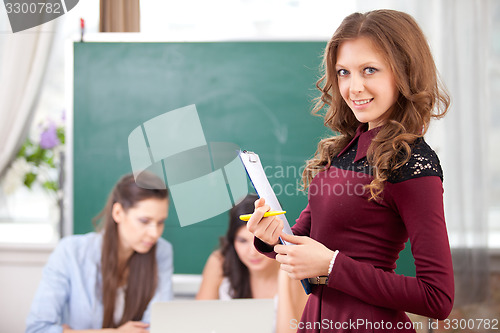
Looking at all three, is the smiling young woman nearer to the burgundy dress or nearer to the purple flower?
the burgundy dress

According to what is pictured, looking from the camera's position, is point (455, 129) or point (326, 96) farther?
point (455, 129)

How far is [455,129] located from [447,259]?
162 centimetres

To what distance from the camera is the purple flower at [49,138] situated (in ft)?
7.74

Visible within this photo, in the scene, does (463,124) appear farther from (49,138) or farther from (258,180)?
(49,138)

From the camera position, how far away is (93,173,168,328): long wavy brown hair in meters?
1.94

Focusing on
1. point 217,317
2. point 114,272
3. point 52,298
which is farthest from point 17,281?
point 217,317

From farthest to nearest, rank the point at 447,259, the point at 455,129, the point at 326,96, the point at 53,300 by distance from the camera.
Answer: the point at 455,129, the point at 53,300, the point at 326,96, the point at 447,259

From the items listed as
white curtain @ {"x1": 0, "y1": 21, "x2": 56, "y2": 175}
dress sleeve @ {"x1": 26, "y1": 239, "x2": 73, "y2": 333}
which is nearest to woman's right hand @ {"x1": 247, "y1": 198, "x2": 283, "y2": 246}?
dress sleeve @ {"x1": 26, "y1": 239, "x2": 73, "y2": 333}

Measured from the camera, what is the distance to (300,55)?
204cm

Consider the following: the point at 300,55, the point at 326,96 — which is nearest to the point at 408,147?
the point at 326,96

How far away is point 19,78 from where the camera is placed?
2.36 m

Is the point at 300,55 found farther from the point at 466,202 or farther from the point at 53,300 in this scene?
the point at 53,300

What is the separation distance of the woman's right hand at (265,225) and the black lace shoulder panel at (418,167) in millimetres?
232

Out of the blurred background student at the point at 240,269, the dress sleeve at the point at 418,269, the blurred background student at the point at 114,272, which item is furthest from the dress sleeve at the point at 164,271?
the dress sleeve at the point at 418,269
